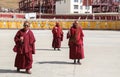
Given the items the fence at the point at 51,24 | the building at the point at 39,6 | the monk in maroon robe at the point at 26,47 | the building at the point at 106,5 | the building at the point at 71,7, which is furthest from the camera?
the building at the point at 39,6

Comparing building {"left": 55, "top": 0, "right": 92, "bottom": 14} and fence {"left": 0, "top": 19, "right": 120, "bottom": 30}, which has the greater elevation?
building {"left": 55, "top": 0, "right": 92, "bottom": 14}

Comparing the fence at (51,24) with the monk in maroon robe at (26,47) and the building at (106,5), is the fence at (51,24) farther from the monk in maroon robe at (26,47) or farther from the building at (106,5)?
the monk in maroon robe at (26,47)

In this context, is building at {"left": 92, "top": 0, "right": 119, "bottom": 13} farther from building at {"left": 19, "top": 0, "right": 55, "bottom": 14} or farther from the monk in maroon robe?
the monk in maroon robe

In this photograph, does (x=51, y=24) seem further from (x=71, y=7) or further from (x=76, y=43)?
(x=71, y=7)

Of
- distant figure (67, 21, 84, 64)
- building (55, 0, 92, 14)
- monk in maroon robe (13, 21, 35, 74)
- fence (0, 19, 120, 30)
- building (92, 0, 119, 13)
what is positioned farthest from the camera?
building (55, 0, 92, 14)

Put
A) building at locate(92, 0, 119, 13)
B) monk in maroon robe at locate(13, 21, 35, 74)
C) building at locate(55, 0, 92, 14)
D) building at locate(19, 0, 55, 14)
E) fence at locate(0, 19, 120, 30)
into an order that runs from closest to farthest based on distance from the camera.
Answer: monk in maroon robe at locate(13, 21, 35, 74), fence at locate(0, 19, 120, 30), building at locate(92, 0, 119, 13), building at locate(55, 0, 92, 14), building at locate(19, 0, 55, 14)

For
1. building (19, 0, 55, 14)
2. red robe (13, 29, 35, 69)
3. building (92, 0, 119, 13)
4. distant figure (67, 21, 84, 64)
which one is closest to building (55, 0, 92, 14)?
building (92, 0, 119, 13)

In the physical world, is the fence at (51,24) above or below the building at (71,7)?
below

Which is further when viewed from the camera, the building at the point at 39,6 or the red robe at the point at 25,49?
the building at the point at 39,6

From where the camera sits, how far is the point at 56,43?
25219 millimetres

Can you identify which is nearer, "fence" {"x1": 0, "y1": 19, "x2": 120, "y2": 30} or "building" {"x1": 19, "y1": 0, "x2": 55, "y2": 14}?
"fence" {"x1": 0, "y1": 19, "x2": 120, "y2": 30}

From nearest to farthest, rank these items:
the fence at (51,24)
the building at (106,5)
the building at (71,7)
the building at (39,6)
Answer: the fence at (51,24)
the building at (106,5)
the building at (71,7)
the building at (39,6)

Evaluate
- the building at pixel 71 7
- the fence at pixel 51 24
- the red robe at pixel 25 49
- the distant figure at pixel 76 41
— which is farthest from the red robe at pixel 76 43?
the building at pixel 71 7

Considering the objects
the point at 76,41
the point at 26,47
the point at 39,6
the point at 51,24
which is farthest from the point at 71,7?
the point at 26,47
